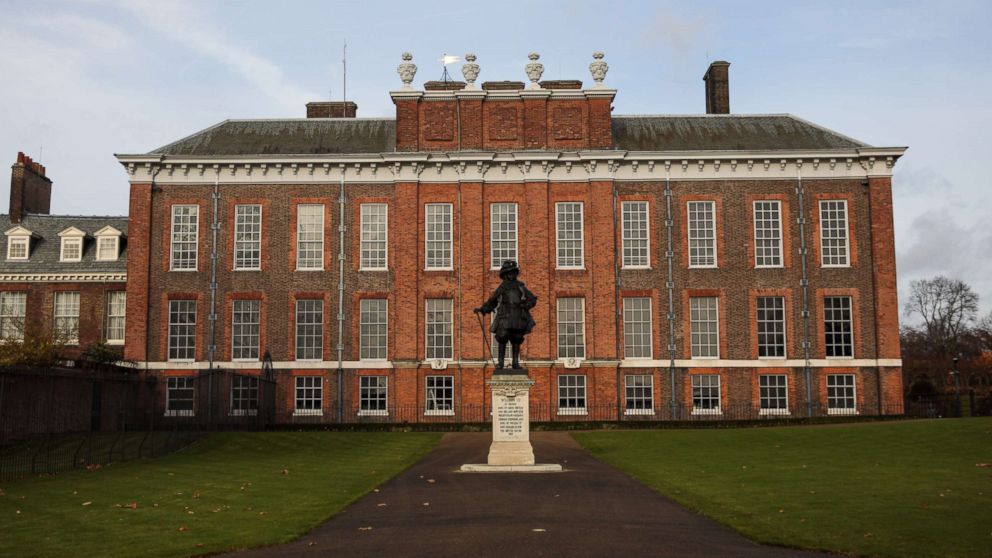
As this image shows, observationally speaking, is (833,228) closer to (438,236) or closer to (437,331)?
(438,236)

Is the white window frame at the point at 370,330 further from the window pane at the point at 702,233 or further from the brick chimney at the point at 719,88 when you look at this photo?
the brick chimney at the point at 719,88

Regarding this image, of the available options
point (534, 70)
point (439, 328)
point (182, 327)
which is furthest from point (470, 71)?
point (182, 327)

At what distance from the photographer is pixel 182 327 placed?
42.1 metres

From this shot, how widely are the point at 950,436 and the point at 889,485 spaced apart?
34.8ft

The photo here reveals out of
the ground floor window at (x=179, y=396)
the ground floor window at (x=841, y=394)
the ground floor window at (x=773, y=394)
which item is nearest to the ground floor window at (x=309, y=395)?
the ground floor window at (x=179, y=396)

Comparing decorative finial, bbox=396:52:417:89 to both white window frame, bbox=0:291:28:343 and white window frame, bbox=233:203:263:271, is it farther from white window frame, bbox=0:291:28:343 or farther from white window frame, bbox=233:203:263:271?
white window frame, bbox=0:291:28:343

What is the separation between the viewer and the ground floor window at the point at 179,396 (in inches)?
1615

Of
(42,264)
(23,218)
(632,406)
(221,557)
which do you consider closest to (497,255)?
(632,406)

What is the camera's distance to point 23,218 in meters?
51.0

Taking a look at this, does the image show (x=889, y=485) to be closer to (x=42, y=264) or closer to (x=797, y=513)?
(x=797, y=513)

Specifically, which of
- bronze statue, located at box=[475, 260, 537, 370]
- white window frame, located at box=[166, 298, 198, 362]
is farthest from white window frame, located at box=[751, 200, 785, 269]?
white window frame, located at box=[166, 298, 198, 362]

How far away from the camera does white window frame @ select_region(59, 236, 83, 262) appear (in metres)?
48.3

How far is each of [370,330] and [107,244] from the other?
52.1 feet

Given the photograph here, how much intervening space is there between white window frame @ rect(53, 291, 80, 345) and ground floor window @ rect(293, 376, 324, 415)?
13118 mm
